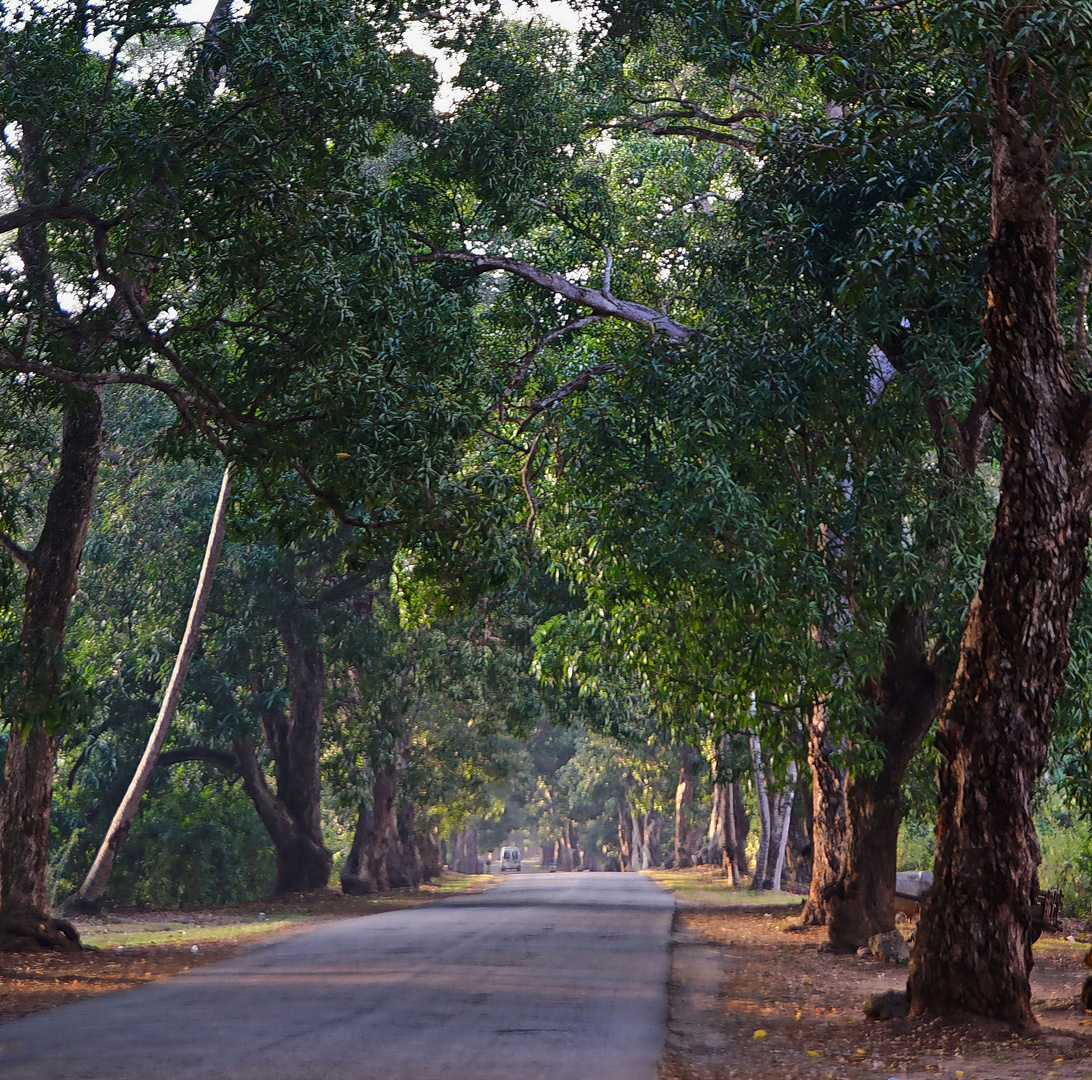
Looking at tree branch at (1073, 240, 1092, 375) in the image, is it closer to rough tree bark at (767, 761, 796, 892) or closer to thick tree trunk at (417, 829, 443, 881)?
rough tree bark at (767, 761, 796, 892)

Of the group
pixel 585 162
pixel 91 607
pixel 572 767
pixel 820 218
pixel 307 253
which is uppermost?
pixel 585 162

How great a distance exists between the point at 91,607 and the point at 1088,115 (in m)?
23.0

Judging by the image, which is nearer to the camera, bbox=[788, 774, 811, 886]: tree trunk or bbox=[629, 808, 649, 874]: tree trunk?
bbox=[788, 774, 811, 886]: tree trunk

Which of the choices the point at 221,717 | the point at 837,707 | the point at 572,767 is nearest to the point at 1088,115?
Answer: the point at 837,707

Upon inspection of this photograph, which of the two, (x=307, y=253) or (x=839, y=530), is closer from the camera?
(x=307, y=253)

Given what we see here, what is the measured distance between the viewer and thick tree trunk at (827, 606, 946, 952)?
1520 centimetres

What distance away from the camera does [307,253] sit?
12.4m

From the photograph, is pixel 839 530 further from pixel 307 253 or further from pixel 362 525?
pixel 307 253

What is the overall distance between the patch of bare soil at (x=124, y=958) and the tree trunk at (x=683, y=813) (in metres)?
27.4

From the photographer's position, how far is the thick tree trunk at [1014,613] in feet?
32.2

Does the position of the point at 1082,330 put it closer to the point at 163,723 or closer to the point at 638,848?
the point at 163,723

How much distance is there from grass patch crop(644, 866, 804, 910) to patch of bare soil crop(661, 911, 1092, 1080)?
494 inches

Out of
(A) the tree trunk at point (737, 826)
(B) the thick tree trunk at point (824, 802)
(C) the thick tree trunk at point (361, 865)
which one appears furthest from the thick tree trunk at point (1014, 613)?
(A) the tree trunk at point (737, 826)

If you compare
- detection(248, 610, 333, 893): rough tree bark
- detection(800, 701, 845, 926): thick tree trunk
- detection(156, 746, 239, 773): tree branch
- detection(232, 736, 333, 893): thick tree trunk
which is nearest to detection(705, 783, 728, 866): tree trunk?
detection(232, 736, 333, 893): thick tree trunk
